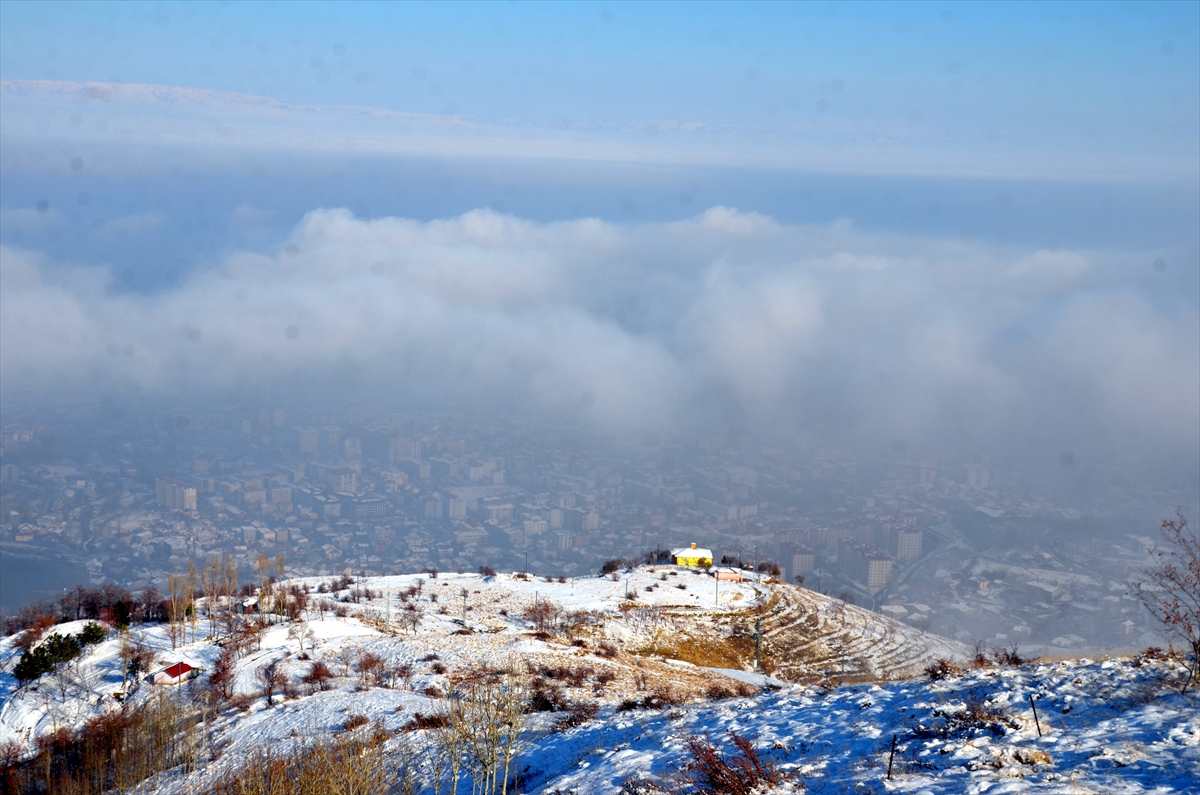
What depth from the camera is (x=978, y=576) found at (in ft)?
266

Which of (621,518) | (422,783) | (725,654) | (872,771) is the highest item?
(872,771)

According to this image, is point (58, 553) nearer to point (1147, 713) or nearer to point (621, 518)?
point (621, 518)

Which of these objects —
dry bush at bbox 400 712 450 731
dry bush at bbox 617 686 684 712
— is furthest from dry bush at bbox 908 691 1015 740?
dry bush at bbox 400 712 450 731

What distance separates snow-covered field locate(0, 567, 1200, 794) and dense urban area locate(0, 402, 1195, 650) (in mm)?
27500

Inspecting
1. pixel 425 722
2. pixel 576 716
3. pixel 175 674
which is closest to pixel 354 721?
pixel 425 722

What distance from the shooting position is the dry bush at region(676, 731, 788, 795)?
9.55 metres

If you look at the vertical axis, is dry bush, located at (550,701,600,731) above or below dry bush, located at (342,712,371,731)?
above

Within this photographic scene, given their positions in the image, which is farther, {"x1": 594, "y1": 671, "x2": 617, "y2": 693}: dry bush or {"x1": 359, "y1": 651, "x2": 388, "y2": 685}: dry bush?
{"x1": 359, "y1": 651, "x2": 388, "y2": 685}: dry bush

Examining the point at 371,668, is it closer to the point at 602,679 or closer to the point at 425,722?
the point at 425,722

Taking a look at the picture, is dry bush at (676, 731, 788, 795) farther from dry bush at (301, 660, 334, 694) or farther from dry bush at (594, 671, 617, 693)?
dry bush at (301, 660, 334, 694)

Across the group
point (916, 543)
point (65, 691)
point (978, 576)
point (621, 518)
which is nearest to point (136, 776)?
point (65, 691)

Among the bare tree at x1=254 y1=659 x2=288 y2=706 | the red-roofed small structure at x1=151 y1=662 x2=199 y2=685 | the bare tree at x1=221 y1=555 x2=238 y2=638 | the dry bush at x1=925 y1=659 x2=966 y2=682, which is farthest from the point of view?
the bare tree at x1=221 y1=555 x2=238 y2=638

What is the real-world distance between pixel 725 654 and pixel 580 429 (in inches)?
5386

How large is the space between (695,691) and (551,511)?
93.8 meters
